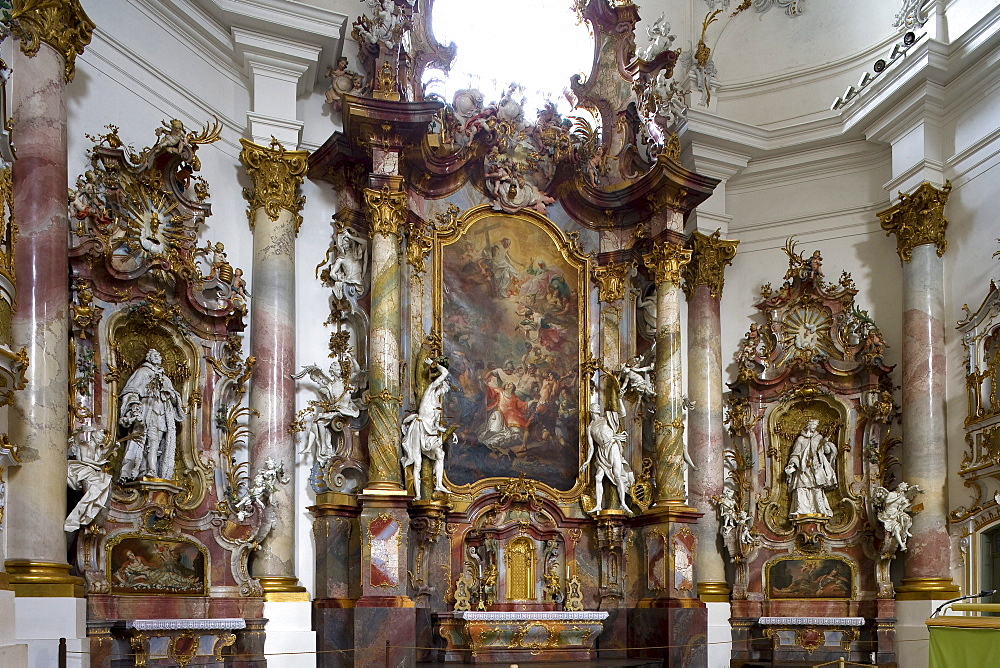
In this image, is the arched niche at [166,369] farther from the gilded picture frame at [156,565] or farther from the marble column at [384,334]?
the marble column at [384,334]

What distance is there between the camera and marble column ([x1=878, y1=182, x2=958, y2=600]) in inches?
553

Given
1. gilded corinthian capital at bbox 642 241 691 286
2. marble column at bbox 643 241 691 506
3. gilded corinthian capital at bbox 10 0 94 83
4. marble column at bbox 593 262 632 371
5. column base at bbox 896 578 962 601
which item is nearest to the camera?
gilded corinthian capital at bbox 10 0 94 83

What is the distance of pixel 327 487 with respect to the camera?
12891 mm

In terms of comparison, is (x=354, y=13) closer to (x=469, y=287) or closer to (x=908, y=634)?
(x=469, y=287)

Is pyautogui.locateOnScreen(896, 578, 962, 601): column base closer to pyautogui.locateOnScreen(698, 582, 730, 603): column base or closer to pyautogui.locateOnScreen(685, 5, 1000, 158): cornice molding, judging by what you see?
pyautogui.locateOnScreen(698, 582, 730, 603): column base

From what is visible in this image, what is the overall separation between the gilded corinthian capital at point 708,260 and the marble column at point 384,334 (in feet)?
16.2

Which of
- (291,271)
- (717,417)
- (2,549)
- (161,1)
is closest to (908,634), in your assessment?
(717,417)

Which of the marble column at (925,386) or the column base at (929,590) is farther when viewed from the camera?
the marble column at (925,386)

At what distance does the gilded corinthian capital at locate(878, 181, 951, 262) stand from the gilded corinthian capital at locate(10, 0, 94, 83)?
10861 mm

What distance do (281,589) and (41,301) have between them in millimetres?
4576

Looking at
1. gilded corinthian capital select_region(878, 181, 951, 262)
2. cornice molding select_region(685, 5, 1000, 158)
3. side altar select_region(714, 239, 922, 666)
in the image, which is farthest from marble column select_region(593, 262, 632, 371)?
gilded corinthian capital select_region(878, 181, 951, 262)

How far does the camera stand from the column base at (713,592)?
15.1 meters

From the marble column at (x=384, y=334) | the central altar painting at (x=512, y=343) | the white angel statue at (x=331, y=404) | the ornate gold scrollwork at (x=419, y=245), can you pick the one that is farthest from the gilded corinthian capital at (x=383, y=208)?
the white angel statue at (x=331, y=404)

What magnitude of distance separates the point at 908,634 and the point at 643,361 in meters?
5.07
